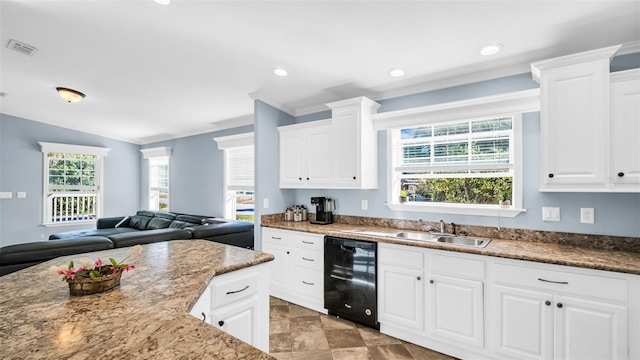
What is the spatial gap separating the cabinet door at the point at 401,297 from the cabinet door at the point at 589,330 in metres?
0.90

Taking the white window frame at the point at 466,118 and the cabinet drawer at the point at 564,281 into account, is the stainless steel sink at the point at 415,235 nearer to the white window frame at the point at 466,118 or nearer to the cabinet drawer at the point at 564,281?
the white window frame at the point at 466,118

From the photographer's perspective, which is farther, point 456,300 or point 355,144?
point 355,144

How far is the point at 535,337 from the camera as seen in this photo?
195cm

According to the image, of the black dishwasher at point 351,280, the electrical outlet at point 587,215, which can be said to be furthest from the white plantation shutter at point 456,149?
the black dishwasher at point 351,280

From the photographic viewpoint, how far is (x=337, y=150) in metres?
3.31

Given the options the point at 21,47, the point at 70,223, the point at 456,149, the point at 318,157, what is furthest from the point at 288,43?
the point at 70,223

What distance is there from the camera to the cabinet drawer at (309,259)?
3.05 metres

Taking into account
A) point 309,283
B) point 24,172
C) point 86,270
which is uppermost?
point 24,172

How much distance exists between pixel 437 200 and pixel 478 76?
1.28m

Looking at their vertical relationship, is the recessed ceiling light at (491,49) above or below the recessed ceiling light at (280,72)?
below

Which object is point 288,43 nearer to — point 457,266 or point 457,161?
point 457,161

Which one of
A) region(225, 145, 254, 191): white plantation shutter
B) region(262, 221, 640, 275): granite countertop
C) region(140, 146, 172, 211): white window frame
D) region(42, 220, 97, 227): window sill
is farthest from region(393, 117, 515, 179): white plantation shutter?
region(42, 220, 97, 227): window sill

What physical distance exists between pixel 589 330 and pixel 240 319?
2.16m

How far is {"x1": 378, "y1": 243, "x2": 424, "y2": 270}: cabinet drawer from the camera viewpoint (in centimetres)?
241
